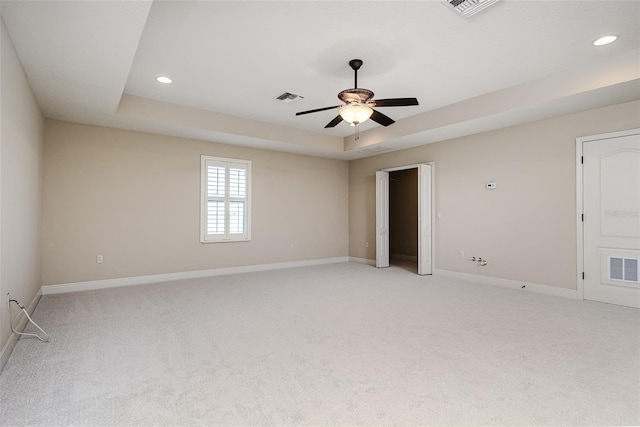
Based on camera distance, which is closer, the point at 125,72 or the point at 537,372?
the point at 537,372

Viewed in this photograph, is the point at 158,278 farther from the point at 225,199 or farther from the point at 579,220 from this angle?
the point at 579,220

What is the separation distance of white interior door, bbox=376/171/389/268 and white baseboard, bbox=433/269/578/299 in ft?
4.04

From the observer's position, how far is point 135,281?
536cm

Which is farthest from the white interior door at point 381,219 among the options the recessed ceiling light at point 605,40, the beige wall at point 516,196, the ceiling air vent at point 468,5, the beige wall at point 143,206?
the ceiling air vent at point 468,5

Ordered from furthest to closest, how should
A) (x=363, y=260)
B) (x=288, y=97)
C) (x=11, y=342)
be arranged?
(x=363, y=260) → (x=288, y=97) → (x=11, y=342)

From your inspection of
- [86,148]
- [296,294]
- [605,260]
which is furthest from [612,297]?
[86,148]

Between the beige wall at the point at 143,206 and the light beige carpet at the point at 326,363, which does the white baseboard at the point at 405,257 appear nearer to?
the beige wall at the point at 143,206

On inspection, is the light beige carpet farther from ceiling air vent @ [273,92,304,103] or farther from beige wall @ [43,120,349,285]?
ceiling air vent @ [273,92,304,103]

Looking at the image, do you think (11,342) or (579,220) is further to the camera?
(579,220)

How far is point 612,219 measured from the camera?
4160 mm

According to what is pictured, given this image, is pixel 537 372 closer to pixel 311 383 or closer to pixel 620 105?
pixel 311 383

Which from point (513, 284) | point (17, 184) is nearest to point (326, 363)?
point (17, 184)

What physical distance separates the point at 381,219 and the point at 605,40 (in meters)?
4.63

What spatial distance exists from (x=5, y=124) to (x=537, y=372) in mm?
4426
